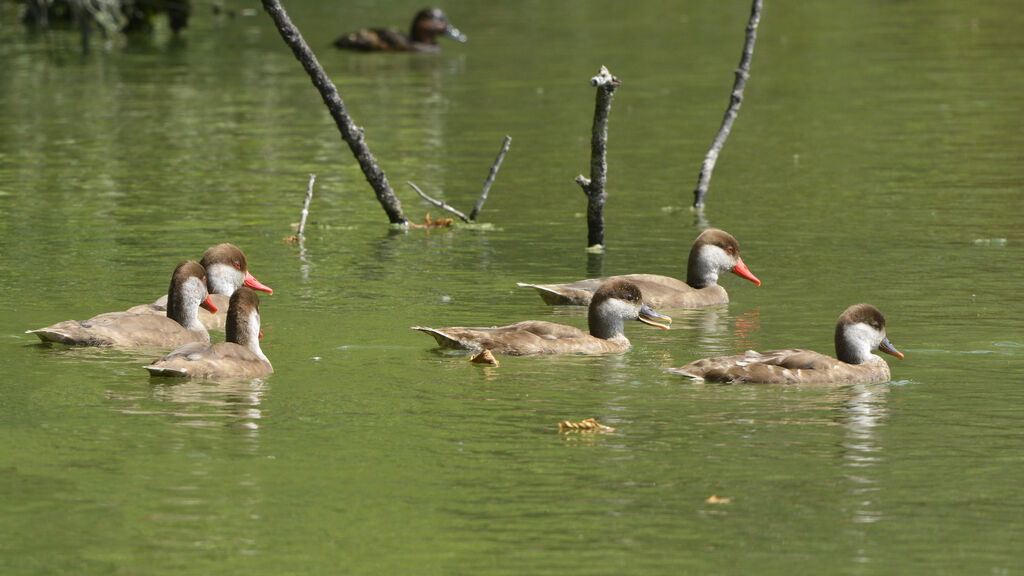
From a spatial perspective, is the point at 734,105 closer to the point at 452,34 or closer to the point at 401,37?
the point at 452,34

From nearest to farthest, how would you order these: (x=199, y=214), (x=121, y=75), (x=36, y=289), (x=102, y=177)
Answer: (x=36, y=289) → (x=199, y=214) → (x=102, y=177) → (x=121, y=75)

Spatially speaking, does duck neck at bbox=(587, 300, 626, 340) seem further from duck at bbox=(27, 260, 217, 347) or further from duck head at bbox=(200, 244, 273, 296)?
duck head at bbox=(200, 244, 273, 296)

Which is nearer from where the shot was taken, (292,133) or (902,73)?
(292,133)

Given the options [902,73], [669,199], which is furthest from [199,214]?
[902,73]

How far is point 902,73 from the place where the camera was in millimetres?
39875

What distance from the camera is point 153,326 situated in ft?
46.7

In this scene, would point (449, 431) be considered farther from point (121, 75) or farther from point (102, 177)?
point (121, 75)

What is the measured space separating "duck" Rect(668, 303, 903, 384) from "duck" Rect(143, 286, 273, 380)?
2996mm

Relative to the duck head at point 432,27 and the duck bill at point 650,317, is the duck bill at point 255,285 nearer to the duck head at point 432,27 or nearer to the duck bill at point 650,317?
the duck bill at point 650,317

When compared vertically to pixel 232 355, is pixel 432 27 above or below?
above

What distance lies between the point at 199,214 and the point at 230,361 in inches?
404

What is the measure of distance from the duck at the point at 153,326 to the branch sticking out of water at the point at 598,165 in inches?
209

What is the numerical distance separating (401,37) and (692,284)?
112ft

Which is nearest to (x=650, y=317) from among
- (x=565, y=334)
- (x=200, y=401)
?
(x=565, y=334)
